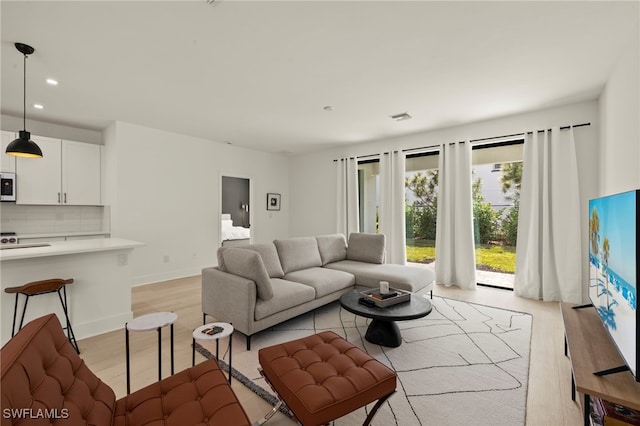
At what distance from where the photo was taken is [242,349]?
257 centimetres

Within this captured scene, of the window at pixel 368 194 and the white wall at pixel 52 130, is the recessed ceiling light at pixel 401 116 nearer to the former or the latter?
the window at pixel 368 194

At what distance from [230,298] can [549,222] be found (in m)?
4.19

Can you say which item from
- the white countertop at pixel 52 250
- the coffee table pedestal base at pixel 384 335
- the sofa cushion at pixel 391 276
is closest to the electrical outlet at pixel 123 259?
the white countertop at pixel 52 250

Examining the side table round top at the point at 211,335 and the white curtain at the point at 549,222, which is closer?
the side table round top at the point at 211,335

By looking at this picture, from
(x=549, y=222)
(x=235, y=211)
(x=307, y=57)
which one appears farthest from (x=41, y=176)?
(x=549, y=222)

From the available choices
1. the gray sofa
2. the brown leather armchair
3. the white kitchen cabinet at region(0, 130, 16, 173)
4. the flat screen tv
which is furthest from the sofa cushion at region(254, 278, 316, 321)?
the white kitchen cabinet at region(0, 130, 16, 173)

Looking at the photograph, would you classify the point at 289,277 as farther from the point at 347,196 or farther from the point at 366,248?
the point at 347,196

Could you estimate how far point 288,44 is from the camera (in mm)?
2428

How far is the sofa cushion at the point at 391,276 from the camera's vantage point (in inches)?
136

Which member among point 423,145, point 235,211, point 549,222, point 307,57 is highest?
point 307,57

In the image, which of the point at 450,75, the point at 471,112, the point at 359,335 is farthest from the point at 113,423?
the point at 471,112

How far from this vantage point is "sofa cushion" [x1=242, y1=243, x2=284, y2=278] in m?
3.37

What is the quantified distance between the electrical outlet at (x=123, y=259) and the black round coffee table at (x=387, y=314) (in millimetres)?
2332

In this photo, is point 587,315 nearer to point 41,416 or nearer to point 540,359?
point 540,359
